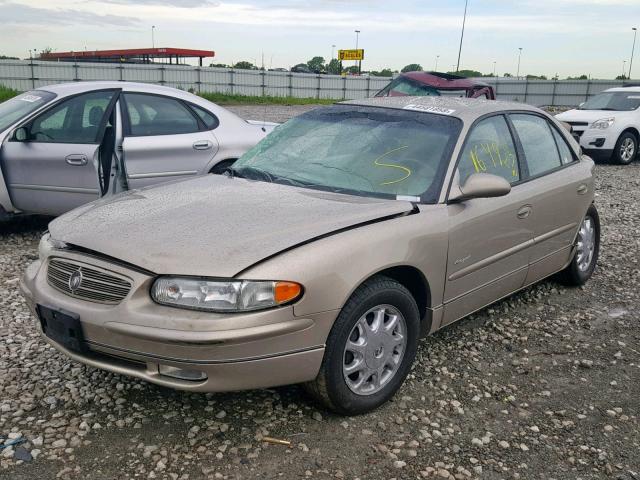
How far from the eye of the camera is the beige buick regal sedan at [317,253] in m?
2.75

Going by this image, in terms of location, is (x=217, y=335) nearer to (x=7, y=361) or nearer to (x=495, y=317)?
(x=7, y=361)

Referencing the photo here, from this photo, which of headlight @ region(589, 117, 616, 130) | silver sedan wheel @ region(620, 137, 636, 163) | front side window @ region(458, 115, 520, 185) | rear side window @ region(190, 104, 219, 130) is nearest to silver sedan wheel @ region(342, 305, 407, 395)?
front side window @ region(458, 115, 520, 185)

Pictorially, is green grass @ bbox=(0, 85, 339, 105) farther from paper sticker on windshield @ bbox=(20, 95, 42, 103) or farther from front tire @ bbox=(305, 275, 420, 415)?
front tire @ bbox=(305, 275, 420, 415)

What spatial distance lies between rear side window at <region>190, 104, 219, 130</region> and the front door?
3.50 meters

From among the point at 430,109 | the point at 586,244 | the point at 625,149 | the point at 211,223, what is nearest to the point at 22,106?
the point at 211,223

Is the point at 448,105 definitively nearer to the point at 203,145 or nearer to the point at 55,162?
the point at 203,145

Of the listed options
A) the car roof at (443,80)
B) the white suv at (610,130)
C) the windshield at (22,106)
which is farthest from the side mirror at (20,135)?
the white suv at (610,130)

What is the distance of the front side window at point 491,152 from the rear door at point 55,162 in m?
3.66

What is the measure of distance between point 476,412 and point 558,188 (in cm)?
196

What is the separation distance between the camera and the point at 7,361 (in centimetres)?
377

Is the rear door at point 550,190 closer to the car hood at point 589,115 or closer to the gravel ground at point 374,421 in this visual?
the gravel ground at point 374,421

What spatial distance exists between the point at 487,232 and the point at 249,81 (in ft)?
95.4

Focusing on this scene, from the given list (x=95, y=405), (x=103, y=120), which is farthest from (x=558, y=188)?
(x=103, y=120)

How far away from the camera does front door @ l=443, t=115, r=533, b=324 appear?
367 cm
